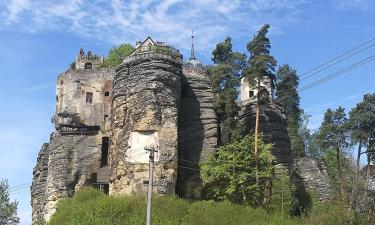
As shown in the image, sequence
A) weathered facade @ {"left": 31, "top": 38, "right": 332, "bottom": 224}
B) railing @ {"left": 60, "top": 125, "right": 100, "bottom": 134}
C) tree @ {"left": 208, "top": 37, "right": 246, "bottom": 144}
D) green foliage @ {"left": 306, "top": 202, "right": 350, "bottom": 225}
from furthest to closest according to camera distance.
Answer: railing @ {"left": 60, "top": 125, "right": 100, "bottom": 134} < tree @ {"left": 208, "top": 37, "right": 246, "bottom": 144} < weathered facade @ {"left": 31, "top": 38, "right": 332, "bottom": 224} < green foliage @ {"left": 306, "top": 202, "right": 350, "bottom": 225}

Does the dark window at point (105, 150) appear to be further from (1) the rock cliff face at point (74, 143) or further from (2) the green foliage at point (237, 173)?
(2) the green foliage at point (237, 173)

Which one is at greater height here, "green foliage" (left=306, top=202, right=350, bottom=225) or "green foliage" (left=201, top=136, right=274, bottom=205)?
"green foliage" (left=201, top=136, right=274, bottom=205)

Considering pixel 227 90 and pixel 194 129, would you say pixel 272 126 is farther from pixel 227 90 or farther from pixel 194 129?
pixel 194 129

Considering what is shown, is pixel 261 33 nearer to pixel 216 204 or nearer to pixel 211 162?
pixel 211 162

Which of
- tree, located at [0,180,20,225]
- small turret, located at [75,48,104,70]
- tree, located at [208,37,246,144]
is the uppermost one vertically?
small turret, located at [75,48,104,70]

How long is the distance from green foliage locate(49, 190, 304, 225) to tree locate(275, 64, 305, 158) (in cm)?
1829

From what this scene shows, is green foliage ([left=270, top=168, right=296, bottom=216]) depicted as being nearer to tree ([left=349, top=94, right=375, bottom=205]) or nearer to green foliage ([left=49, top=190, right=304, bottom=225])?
green foliage ([left=49, top=190, right=304, bottom=225])

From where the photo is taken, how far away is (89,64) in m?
68.4

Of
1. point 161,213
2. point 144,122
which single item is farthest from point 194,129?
point 161,213

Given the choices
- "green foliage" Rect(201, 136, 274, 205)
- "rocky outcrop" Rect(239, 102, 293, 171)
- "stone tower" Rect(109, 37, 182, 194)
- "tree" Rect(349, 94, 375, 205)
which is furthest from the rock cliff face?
"tree" Rect(349, 94, 375, 205)

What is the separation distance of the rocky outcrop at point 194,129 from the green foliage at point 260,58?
5131 mm

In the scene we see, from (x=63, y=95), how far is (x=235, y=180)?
2345cm

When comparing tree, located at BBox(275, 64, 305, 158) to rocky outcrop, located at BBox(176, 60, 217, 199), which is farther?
tree, located at BBox(275, 64, 305, 158)

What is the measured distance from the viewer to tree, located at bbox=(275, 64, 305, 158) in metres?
61.8
